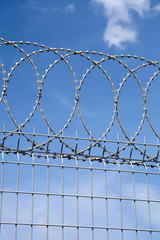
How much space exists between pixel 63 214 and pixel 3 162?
1.87 meters

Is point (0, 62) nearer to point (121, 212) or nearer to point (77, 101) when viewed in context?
point (77, 101)

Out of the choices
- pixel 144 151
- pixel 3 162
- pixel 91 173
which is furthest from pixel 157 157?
pixel 3 162

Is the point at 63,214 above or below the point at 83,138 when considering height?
below

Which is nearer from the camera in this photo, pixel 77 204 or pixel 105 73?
pixel 77 204

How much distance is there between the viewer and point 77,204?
14.1 metres

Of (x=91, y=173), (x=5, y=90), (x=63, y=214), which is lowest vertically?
(x=63, y=214)

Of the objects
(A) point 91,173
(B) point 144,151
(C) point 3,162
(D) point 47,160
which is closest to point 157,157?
(B) point 144,151

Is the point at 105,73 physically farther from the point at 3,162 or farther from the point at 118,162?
the point at 3,162

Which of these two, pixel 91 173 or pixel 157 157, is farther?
pixel 157 157

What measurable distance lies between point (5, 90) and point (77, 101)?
5.94 ft

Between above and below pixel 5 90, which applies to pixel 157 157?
below

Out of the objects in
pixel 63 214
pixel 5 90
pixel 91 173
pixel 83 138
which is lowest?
pixel 63 214

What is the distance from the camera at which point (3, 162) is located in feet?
46.7

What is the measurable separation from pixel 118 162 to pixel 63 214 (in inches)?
86.2
